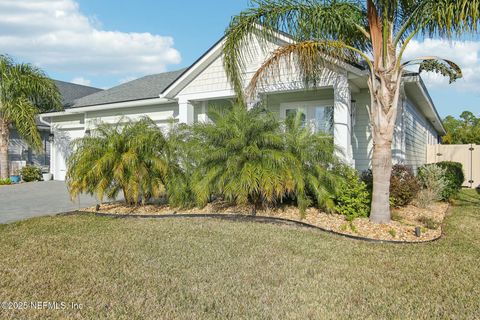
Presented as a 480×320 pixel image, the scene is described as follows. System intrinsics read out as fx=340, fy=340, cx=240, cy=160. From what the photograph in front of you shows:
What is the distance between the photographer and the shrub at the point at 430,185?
8688mm

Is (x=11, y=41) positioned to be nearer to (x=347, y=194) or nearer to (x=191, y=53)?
(x=191, y=53)

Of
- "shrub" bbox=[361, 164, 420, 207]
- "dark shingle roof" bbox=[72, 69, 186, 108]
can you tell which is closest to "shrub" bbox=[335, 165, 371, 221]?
"shrub" bbox=[361, 164, 420, 207]

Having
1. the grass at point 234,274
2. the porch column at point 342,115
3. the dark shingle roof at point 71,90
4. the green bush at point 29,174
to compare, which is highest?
the dark shingle roof at point 71,90

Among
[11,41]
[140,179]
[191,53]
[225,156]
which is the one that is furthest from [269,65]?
[11,41]

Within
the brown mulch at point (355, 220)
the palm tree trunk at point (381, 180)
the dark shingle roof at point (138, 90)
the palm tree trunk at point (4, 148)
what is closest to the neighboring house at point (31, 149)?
the palm tree trunk at point (4, 148)

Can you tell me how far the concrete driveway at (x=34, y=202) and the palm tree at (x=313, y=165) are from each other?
20.6 feet

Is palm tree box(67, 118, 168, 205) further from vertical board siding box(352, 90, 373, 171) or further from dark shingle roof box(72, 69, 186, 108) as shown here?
vertical board siding box(352, 90, 373, 171)

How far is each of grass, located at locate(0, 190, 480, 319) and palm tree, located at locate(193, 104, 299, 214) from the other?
1023 millimetres

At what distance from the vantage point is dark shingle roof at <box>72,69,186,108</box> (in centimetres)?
1415

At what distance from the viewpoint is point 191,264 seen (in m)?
4.40

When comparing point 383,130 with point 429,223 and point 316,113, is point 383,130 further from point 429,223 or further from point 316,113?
point 316,113

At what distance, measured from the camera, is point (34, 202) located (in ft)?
34.6

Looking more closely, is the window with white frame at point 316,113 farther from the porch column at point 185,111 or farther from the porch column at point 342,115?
the porch column at point 185,111

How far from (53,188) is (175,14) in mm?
8698
